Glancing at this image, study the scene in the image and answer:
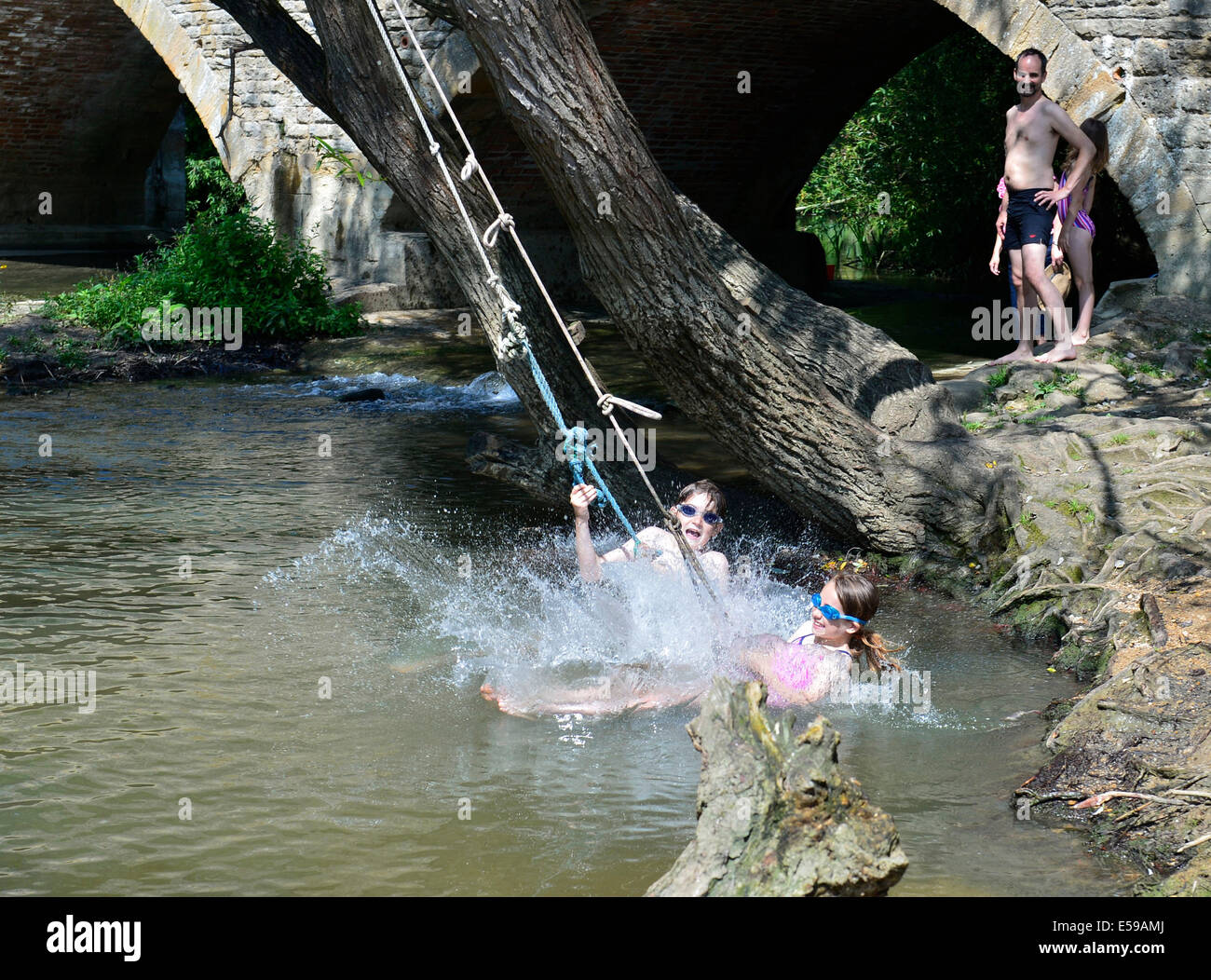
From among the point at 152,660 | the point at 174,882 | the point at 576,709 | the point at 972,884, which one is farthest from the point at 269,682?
the point at 972,884

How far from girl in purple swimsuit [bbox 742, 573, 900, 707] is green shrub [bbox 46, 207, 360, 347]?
331 inches

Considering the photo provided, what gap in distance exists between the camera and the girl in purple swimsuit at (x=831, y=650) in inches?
198

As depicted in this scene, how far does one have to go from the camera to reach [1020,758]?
14.9ft

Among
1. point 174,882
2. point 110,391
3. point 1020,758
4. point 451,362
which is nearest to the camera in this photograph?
point 174,882

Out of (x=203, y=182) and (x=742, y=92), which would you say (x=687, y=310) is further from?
(x=203, y=182)

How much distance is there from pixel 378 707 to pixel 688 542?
145 cm

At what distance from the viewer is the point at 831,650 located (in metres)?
5.05

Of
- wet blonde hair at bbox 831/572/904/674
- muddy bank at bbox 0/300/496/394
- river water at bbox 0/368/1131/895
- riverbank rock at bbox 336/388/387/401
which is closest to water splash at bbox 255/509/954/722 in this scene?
river water at bbox 0/368/1131/895

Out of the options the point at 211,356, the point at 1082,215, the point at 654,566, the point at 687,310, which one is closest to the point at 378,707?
the point at 654,566

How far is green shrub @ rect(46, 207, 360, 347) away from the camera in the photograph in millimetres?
12234

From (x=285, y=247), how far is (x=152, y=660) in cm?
851

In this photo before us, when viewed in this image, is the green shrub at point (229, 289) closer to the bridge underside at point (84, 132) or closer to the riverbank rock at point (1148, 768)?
the bridge underside at point (84, 132)

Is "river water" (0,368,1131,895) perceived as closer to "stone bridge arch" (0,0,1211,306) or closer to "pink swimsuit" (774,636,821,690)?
"pink swimsuit" (774,636,821,690)

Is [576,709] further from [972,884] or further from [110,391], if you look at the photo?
[110,391]
